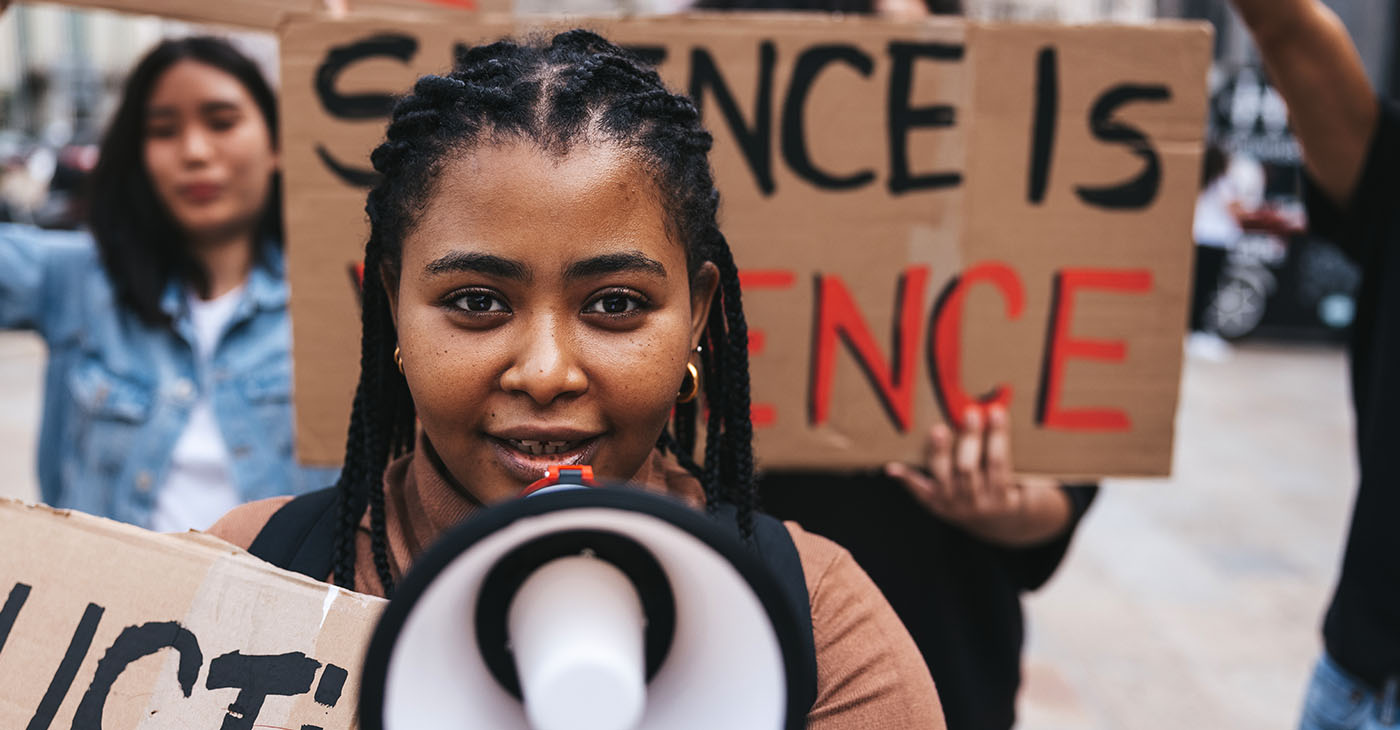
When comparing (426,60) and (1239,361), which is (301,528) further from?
(1239,361)

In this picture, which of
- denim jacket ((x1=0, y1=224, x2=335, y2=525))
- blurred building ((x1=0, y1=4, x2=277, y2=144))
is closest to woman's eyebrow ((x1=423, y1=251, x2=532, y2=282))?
denim jacket ((x1=0, y1=224, x2=335, y2=525))

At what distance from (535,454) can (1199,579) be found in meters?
4.27

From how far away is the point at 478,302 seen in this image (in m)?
1.00

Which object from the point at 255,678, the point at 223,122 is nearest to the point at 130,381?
the point at 223,122

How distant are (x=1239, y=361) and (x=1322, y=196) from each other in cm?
766

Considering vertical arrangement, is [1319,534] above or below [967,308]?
below

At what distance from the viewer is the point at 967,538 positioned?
1982 mm

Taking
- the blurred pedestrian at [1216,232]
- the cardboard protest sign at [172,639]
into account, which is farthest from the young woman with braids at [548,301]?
the blurred pedestrian at [1216,232]

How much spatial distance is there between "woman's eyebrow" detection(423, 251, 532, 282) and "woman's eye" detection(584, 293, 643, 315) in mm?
67

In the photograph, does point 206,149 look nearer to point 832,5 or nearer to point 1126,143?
point 832,5

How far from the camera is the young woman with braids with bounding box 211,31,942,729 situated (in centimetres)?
97

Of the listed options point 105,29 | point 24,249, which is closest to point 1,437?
point 24,249

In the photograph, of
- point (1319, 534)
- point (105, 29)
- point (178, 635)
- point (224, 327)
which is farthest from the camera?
point (105, 29)

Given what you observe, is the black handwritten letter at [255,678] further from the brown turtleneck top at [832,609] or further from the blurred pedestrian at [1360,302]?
the blurred pedestrian at [1360,302]
